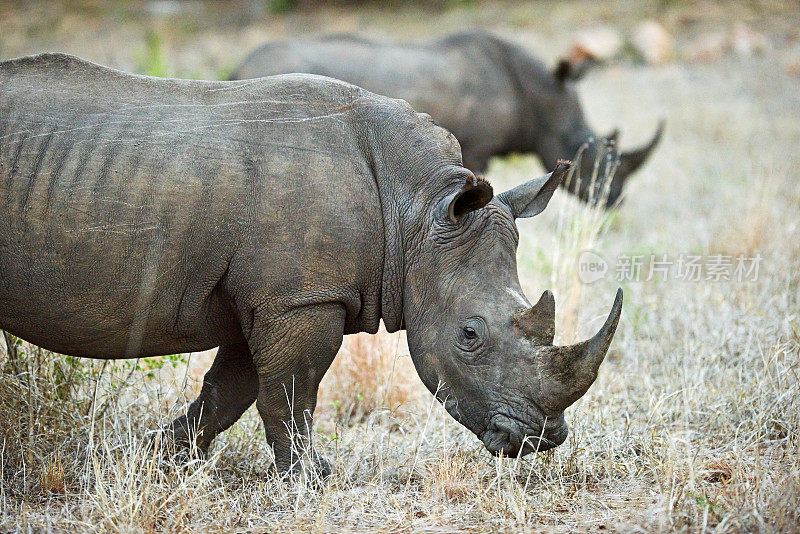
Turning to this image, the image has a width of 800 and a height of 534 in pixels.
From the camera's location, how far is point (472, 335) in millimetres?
3926

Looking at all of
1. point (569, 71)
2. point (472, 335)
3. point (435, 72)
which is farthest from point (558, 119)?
point (472, 335)

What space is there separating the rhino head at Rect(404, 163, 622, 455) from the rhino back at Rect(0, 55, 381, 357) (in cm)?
30

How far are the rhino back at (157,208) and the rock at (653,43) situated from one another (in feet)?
60.0

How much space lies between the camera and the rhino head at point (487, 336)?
150 inches

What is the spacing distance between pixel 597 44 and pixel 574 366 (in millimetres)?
18305

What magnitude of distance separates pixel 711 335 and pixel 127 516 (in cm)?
419

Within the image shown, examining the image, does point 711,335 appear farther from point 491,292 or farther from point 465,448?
point 491,292

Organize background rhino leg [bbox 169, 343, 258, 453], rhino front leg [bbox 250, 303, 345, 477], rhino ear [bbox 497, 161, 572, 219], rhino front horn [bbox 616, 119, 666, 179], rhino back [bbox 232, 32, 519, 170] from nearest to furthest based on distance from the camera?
rhino front leg [bbox 250, 303, 345, 477] → rhino ear [bbox 497, 161, 572, 219] → background rhino leg [bbox 169, 343, 258, 453] → rhino back [bbox 232, 32, 519, 170] → rhino front horn [bbox 616, 119, 666, 179]

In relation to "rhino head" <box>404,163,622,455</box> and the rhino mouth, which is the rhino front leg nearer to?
"rhino head" <box>404,163,622,455</box>

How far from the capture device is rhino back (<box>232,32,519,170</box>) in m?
8.90

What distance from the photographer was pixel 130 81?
396 centimetres

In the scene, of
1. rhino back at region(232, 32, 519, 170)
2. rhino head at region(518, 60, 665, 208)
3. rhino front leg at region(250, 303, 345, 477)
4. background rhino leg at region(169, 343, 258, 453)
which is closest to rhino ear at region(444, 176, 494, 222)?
rhino front leg at region(250, 303, 345, 477)

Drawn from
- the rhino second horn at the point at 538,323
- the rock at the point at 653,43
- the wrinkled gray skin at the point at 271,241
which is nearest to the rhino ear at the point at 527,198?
the wrinkled gray skin at the point at 271,241

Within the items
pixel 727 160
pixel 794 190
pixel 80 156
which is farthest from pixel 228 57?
pixel 80 156
